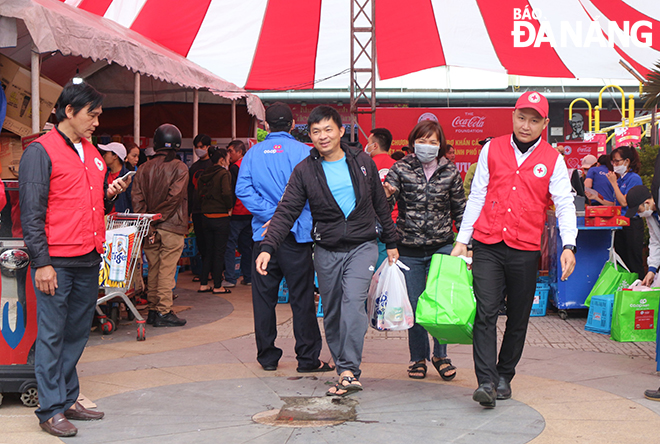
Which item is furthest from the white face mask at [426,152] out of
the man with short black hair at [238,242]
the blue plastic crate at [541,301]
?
the man with short black hair at [238,242]

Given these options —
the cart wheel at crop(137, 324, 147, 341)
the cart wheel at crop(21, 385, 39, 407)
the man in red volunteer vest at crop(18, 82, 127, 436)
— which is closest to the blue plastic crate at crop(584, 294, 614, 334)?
the cart wheel at crop(137, 324, 147, 341)

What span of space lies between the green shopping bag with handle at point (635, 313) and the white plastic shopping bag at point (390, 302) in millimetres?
2554

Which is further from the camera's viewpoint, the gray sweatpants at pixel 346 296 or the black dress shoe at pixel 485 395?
the gray sweatpants at pixel 346 296

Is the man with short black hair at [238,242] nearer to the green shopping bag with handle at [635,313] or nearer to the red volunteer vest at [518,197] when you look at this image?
the green shopping bag with handle at [635,313]

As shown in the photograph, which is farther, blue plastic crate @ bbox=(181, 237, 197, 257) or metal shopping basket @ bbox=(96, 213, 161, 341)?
blue plastic crate @ bbox=(181, 237, 197, 257)

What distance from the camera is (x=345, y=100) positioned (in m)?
21.8

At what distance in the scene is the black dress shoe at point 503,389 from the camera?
14.8ft

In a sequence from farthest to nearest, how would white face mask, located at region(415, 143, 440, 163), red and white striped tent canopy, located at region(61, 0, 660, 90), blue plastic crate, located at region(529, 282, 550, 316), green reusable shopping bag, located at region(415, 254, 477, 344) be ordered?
red and white striped tent canopy, located at region(61, 0, 660, 90) → blue plastic crate, located at region(529, 282, 550, 316) → white face mask, located at region(415, 143, 440, 163) → green reusable shopping bag, located at region(415, 254, 477, 344)

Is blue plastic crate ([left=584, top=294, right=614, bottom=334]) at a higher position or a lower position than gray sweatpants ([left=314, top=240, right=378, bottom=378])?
lower

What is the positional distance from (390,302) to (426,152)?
44.8 inches

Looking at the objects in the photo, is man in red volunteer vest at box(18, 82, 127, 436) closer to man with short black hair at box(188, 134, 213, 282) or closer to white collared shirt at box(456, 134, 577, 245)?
white collared shirt at box(456, 134, 577, 245)

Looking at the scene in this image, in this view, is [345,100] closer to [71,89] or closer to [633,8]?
[633,8]

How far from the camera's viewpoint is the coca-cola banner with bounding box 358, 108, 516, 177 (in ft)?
33.2

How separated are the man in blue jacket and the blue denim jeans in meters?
0.75
